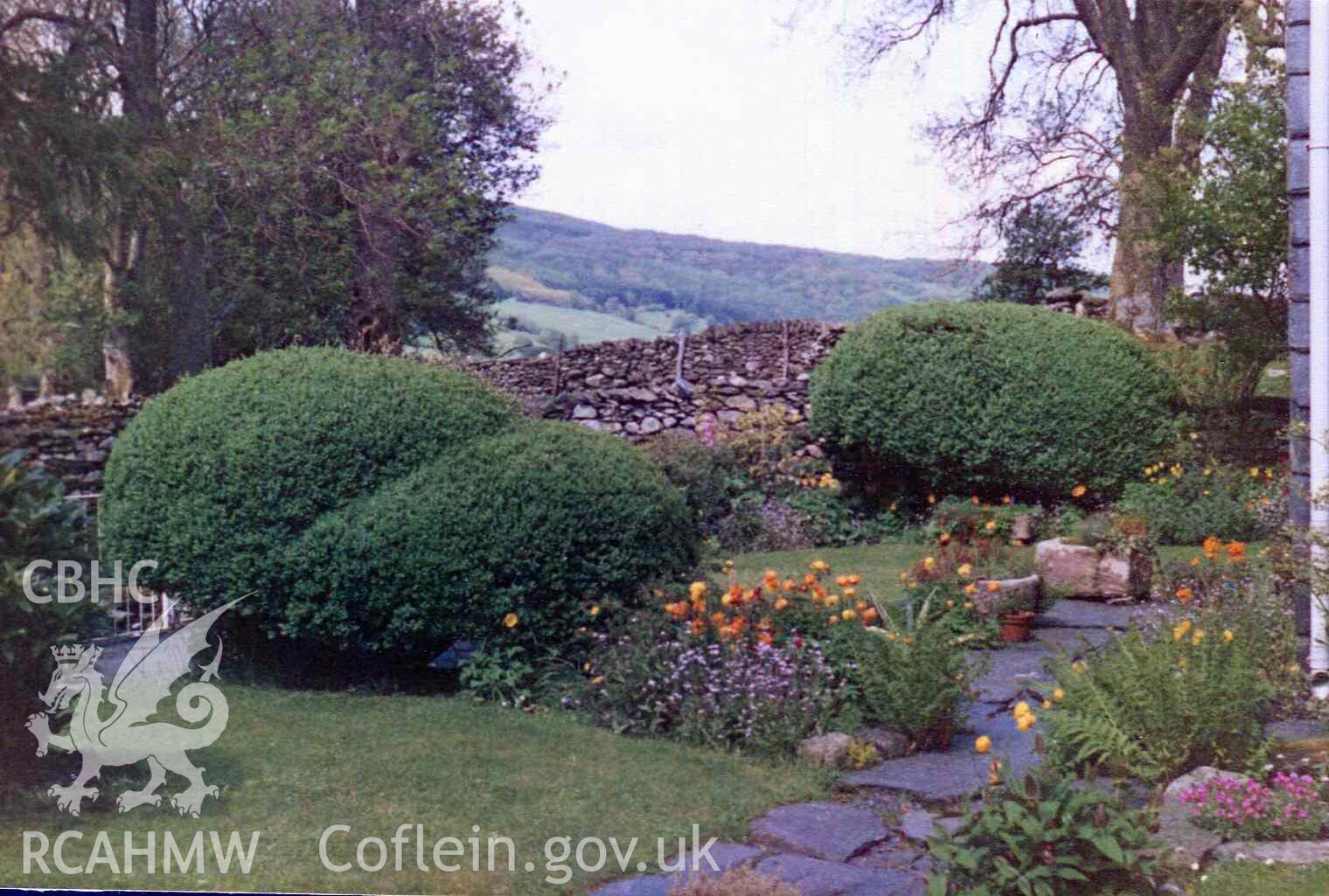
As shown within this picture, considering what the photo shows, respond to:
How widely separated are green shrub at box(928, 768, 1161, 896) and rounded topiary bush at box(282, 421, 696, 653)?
2486 mm

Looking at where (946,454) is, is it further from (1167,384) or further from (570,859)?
(570,859)

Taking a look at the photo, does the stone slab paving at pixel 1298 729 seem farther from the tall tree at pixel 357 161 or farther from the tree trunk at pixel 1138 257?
the tree trunk at pixel 1138 257

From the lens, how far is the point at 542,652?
17.6ft

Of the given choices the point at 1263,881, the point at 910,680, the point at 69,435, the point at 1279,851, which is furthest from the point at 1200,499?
the point at 69,435

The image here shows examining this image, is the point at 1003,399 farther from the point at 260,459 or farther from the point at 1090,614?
the point at 260,459

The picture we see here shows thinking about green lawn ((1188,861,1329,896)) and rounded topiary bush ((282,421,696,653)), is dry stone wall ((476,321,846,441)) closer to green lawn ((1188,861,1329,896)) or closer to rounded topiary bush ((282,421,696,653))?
rounded topiary bush ((282,421,696,653))

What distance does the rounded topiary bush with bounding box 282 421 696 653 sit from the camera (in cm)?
517

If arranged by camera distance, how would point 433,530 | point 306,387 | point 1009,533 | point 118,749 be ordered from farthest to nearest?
point 1009,533 → point 306,387 → point 433,530 → point 118,749

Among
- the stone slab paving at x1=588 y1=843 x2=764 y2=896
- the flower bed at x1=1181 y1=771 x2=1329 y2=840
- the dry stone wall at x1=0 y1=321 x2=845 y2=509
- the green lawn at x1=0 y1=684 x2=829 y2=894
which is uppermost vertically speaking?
the dry stone wall at x1=0 y1=321 x2=845 y2=509

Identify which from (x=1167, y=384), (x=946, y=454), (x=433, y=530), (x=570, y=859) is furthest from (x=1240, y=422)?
(x=570, y=859)

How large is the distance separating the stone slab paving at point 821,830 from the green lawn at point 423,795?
0.08 meters

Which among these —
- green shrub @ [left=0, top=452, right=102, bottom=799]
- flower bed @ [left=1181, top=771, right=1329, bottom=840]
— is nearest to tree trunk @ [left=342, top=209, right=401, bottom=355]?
green shrub @ [left=0, top=452, right=102, bottom=799]

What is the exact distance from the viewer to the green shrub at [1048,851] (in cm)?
297

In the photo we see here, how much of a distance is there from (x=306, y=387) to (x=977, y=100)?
36.0ft
